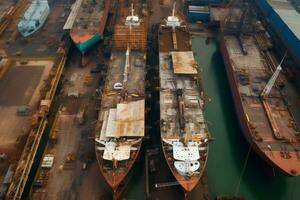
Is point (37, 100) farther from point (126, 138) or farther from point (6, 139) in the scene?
point (126, 138)

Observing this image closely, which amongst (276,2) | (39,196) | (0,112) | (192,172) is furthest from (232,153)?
(276,2)

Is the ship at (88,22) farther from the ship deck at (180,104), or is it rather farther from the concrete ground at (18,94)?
the ship deck at (180,104)

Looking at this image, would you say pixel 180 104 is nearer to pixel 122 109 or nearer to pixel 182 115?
pixel 182 115

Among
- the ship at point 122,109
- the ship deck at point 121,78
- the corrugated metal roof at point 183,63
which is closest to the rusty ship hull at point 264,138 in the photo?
the corrugated metal roof at point 183,63

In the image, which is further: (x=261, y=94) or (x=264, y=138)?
(x=261, y=94)

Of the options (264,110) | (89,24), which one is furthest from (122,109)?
(89,24)

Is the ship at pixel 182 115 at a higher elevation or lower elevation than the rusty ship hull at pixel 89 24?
lower
